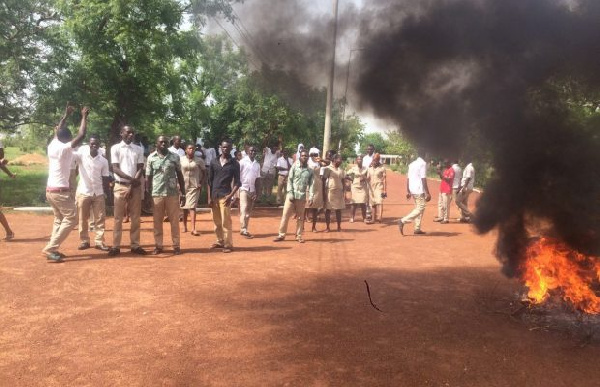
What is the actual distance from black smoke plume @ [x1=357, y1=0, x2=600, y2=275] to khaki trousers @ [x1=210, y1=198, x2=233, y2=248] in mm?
3123

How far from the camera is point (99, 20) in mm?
11320

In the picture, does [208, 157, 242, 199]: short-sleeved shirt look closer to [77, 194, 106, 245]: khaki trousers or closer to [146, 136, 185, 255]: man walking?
[146, 136, 185, 255]: man walking

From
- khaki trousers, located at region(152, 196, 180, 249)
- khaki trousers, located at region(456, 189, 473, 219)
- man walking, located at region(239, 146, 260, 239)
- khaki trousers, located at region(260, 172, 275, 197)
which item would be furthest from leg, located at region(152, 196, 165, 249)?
khaki trousers, located at region(456, 189, 473, 219)

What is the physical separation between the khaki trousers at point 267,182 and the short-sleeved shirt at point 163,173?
7.24 meters

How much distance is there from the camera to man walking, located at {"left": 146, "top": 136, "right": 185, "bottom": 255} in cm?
696

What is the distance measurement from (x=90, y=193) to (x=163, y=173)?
4.14 feet

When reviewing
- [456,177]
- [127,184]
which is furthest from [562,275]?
[456,177]

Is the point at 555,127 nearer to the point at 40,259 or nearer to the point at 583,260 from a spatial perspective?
the point at 583,260

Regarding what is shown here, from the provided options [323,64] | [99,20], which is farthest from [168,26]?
[323,64]

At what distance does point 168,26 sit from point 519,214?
399 inches

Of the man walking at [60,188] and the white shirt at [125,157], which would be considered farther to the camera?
the white shirt at [125,157]

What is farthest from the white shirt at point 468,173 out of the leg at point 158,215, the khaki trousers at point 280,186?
the leg at point 158,215

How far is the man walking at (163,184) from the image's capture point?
274 inches

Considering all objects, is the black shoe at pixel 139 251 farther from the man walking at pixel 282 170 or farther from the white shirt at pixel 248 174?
the man walking at pixel 282 170
